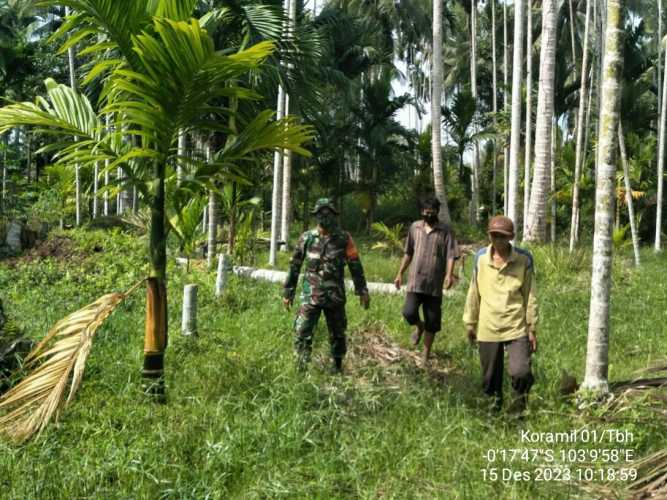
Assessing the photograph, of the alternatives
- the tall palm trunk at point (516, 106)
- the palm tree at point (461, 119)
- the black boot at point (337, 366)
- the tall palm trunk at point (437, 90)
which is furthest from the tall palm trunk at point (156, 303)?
the palm tree at point (461, 119)

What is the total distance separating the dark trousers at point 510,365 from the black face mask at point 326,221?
163cm

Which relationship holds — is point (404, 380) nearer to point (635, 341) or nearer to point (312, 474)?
point (312, 474)

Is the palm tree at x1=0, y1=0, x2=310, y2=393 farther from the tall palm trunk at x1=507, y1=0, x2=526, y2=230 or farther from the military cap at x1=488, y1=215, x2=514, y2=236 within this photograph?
the tall palm trunk at x1=507, y1=0, x2=526, y2=230

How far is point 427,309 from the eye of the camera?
19.6 feet

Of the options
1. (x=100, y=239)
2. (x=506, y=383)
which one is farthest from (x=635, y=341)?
(x=100, y=239)

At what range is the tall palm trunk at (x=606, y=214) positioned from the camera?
4531mm

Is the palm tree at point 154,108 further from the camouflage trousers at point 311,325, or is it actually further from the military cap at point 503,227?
the military cap at point 503,227

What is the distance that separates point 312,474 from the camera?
134 inches

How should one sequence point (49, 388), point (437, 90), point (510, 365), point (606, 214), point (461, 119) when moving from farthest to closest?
point (461, 119) → point (437, 90) → point (606, 214) → point (510, 365) → point (49, 388)

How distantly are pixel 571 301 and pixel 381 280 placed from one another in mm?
3294

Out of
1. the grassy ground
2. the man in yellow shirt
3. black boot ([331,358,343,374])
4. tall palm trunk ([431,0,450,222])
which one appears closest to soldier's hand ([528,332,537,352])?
the man in yellow shirt

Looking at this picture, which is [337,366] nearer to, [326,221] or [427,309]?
[427,309]

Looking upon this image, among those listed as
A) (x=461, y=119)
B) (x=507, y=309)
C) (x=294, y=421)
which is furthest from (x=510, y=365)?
(x=461, y=119)

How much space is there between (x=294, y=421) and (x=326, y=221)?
195 centimetres
